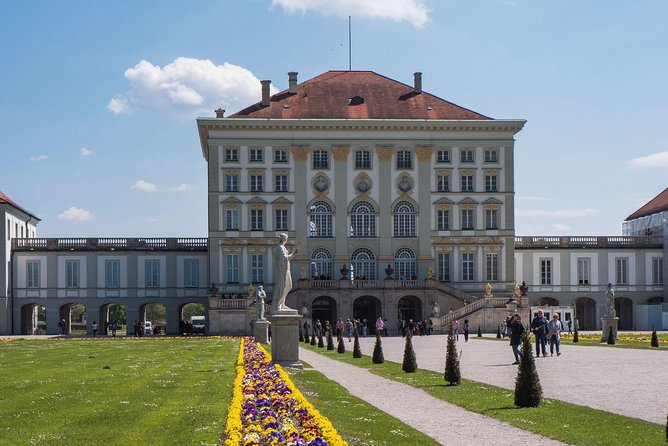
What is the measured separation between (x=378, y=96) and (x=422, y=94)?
12.0 ft

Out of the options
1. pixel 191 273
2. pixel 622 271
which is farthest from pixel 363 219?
pixel 622 271

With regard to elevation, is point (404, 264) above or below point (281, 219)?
below

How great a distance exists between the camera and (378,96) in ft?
270

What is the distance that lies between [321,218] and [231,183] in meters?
7.20

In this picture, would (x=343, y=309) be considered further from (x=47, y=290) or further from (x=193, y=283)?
(x=47, y=290)

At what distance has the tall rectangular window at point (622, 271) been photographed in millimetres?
84000

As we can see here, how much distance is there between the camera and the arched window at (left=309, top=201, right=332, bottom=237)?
78.7 meters

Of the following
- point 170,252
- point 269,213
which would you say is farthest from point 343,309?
point 170,252

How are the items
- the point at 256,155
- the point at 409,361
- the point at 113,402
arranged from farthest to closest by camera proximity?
the point at 256,155 < the point at 409,361 < the point at 113,402

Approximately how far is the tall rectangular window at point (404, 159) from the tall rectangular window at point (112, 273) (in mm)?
22960

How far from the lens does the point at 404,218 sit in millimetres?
79375

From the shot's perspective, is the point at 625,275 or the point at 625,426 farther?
the point at 625,275

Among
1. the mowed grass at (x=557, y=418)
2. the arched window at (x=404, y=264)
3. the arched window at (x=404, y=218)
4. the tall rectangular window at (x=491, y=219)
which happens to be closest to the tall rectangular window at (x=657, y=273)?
the tall rectangular window at (x=491, y=219)

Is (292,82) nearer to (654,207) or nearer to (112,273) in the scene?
(112,273)
